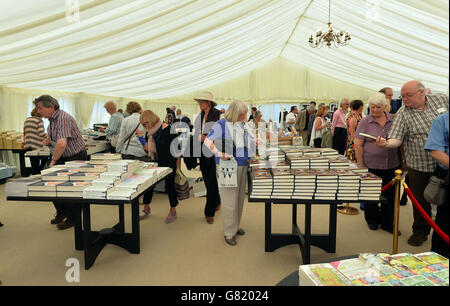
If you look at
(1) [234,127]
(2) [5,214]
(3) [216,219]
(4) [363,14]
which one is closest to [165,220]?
(3) [216,219]

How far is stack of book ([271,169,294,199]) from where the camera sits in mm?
2193

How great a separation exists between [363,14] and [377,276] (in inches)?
214

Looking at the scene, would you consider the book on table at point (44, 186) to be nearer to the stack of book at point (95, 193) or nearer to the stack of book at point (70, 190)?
the stack of book at point (70, 190)

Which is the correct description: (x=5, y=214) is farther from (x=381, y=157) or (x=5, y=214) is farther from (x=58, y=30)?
(x=381, y=157)

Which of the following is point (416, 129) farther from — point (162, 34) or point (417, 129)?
point (162, 34)

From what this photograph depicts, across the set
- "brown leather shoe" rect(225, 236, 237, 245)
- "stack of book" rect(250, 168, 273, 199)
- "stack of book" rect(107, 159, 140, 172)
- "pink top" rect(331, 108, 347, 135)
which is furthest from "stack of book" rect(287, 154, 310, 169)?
"pink top" rect(331, 108, 347, 135)

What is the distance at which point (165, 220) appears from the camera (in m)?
3.83

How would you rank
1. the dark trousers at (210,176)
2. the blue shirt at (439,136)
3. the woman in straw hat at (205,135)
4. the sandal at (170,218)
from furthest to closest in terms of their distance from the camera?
Result: the sandal at (170,218)
the dark trousers at (210,176)
the woman in straw hat at (205,135)
the blue shirt at (439,136)

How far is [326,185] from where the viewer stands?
219 centimetres

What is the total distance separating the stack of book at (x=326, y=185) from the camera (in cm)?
218

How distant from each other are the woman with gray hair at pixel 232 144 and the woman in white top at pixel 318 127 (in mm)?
3354

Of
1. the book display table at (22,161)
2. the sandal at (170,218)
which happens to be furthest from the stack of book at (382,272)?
the book display table at (22,161)

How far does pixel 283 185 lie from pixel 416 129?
4.82 feet
